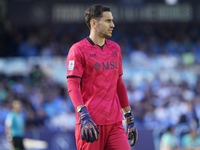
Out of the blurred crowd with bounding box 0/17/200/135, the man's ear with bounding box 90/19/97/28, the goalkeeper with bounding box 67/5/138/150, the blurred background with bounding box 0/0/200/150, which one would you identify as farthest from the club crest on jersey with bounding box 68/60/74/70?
the blurred crowd with bounding box 0/17/200/135

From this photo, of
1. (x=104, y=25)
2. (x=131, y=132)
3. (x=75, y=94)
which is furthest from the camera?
(x=131, y=132)

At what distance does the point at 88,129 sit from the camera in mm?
3422

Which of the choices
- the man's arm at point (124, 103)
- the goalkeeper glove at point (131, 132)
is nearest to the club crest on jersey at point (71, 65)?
the man's arm at point (124, 103)

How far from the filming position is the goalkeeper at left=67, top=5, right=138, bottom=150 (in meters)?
3.65

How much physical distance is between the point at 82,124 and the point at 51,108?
341 inches

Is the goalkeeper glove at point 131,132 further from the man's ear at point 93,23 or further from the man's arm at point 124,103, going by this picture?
the man's ear at point 93,23

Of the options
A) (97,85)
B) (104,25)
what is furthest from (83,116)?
(104,25)

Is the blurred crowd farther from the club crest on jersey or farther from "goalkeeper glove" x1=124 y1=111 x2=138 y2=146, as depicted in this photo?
the club crest on jersey

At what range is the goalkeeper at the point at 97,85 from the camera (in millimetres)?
3648

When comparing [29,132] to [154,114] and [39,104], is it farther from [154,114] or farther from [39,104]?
[154,114]

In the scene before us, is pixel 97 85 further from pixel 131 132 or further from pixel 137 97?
pixel 137 97

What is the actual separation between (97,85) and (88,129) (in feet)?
1.68

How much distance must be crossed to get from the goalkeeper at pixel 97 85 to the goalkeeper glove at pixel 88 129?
0.02 metres

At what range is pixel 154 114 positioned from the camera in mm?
11695
